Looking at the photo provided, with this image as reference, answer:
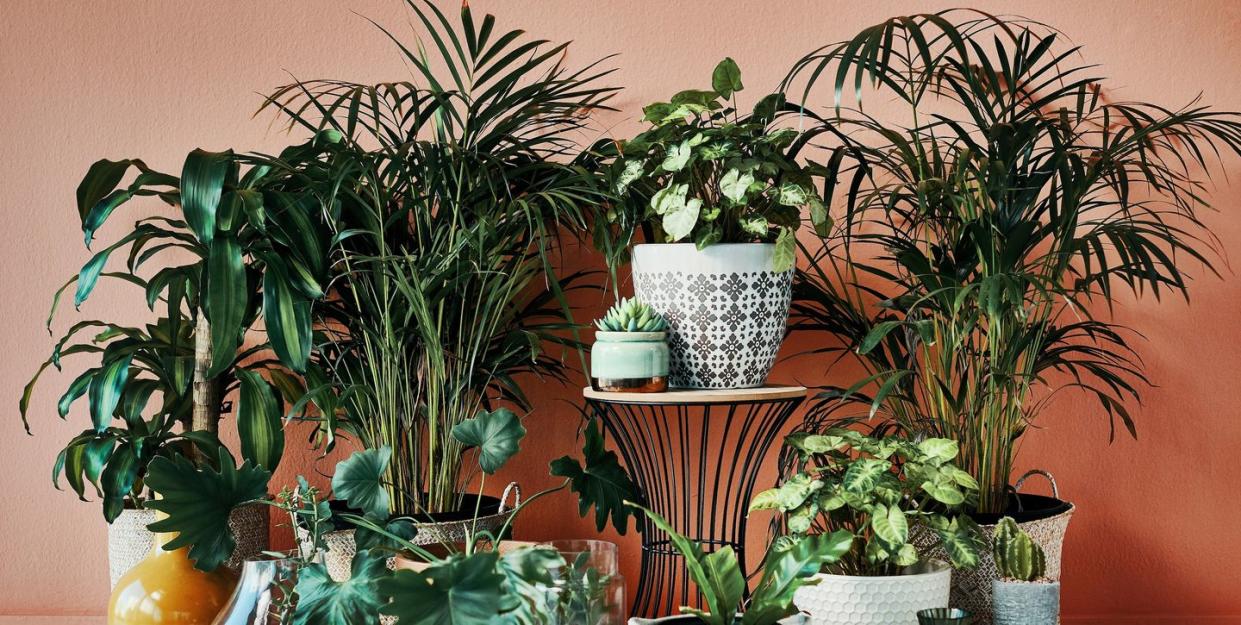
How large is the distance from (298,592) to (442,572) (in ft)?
0.91

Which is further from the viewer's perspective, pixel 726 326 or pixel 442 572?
pixel 726 326

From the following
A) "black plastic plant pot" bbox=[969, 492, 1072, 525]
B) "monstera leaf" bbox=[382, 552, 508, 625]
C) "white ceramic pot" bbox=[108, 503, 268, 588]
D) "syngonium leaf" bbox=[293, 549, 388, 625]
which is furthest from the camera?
"white ceramic pot" bbox=[108, 503, 268, 588]

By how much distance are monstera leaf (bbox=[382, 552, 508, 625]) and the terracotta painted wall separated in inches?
49.0

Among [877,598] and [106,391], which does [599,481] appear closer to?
[877,598]

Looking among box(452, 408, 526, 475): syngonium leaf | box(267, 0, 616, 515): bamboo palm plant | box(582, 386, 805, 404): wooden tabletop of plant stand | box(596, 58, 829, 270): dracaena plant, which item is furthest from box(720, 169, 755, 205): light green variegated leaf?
box(452, 408, 526, 475): syngonium leaf

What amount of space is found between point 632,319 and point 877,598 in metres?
0.68

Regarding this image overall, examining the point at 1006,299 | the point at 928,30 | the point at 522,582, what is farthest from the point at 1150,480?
the point at 522,582

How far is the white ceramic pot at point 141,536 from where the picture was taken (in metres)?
2.14

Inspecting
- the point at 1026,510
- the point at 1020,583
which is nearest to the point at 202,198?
the point at 1020,583

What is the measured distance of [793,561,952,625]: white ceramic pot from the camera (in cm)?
173

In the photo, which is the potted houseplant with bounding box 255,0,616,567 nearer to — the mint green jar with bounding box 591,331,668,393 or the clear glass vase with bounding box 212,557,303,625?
the mint green jar with bounding box 591,331,668,393

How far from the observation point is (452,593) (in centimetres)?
129

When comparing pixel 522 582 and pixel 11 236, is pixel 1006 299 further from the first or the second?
pixel 11 236

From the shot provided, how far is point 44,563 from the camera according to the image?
251 cm
